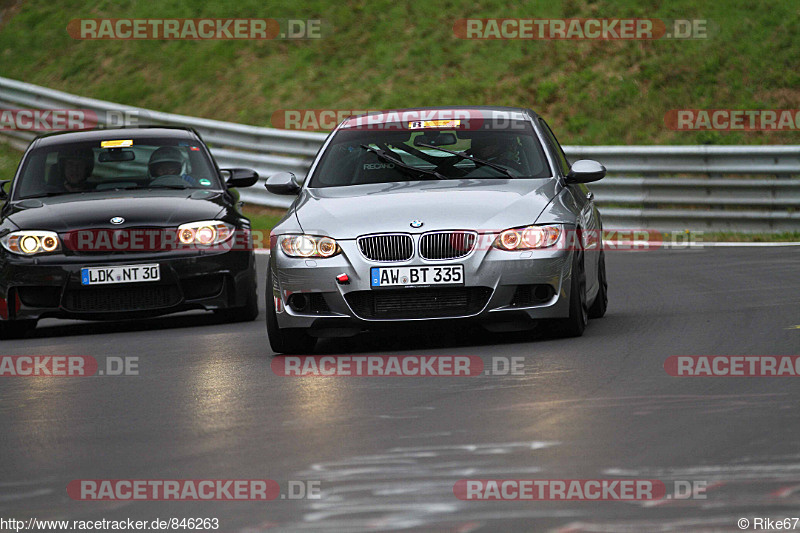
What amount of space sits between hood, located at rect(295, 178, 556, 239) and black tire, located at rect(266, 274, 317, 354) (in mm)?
574

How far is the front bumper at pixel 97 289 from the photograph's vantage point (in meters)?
11.4

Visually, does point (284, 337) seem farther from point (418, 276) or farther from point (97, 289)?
point (97, 289)

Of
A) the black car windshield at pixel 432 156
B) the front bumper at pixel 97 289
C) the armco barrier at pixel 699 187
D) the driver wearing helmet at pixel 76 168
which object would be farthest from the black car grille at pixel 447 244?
the armco barrier at pixel 699 187

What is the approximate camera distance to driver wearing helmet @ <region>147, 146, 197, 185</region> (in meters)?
12.8

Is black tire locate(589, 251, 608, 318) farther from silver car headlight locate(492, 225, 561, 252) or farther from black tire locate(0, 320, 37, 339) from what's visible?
black tire locate(0, 320, 37, 339)

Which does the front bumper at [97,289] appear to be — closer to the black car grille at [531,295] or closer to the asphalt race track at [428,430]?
the asphalt race track at [428,430]

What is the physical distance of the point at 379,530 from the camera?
500 cm

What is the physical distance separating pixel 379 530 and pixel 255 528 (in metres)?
0.42

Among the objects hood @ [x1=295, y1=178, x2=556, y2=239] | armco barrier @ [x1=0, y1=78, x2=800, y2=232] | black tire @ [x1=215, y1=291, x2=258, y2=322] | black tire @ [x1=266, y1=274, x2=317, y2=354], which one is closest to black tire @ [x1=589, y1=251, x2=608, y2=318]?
hood @ [x1=295, y1=178, x2=556, y2=239]

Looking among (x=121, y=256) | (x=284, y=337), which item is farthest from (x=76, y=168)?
(x=284, y=337)

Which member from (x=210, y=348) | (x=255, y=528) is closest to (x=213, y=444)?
(x=255, y=528)

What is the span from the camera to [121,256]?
11.5m

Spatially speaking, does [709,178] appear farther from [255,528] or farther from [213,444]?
[255,528]

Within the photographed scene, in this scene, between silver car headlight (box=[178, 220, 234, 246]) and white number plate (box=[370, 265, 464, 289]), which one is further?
silver car headlight (box=[178, 220, 234, 246])
